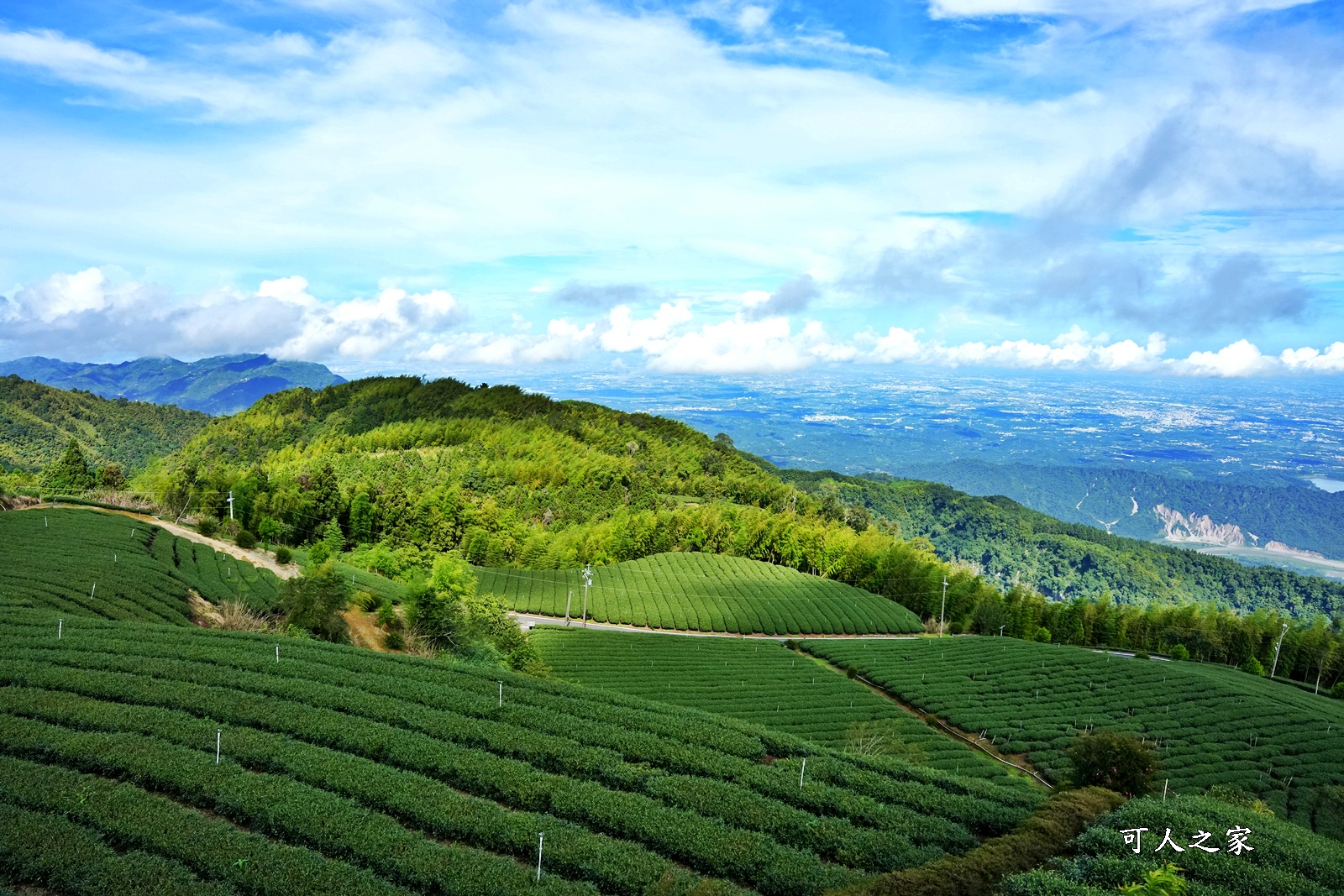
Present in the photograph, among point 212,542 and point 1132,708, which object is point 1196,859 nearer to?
point 1132,708

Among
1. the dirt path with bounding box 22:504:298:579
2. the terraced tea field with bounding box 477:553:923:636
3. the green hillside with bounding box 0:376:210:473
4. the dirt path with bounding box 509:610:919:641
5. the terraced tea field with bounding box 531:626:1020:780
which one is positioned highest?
the green hillside with bounding box 0:376:210:473

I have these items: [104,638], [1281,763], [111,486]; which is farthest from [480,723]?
[111,486]

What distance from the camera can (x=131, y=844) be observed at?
12.3 meters

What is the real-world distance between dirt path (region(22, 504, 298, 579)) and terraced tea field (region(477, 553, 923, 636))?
20.1 metres

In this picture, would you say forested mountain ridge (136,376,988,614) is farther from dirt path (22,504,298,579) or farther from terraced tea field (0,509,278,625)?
terraced tea field (0,509,278,625)

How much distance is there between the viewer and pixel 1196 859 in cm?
1268

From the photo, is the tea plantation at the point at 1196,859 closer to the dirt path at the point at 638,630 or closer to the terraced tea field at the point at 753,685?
the terraced tea field at the point at 753,685

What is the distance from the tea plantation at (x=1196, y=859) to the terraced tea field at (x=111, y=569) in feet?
105

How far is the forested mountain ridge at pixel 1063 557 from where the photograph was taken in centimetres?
13350

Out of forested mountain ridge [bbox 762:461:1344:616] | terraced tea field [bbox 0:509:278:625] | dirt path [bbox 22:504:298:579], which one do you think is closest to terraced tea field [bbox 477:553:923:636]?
dirt path [bbox 22:504:298:579]

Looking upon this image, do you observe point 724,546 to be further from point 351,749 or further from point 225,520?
point 351,749

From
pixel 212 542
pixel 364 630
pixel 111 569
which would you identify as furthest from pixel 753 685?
pixel 212 542

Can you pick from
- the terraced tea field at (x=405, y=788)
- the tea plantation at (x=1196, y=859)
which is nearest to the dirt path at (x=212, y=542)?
the terraced tea field at (x=405, y=788)

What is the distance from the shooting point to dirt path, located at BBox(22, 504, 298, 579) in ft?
157
